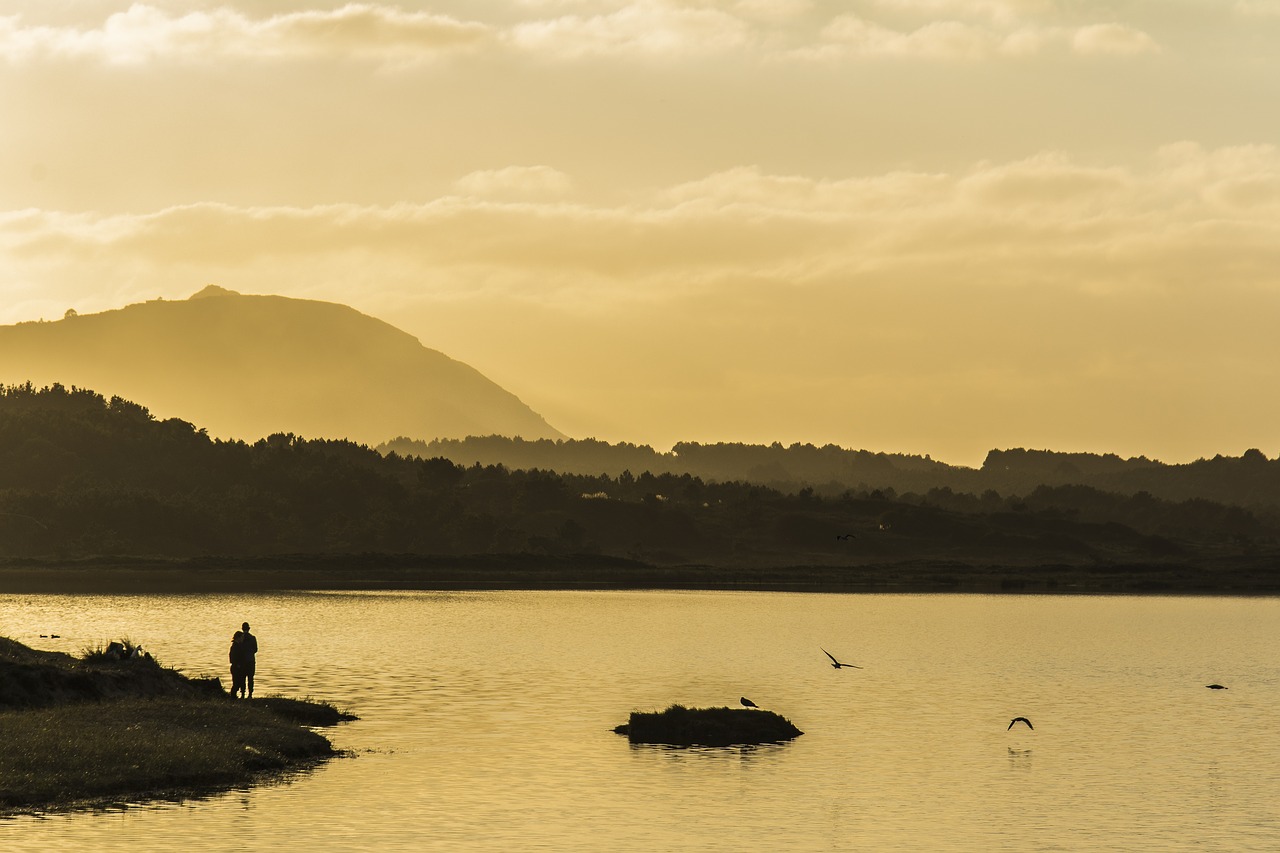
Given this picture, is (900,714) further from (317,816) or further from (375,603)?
(375,603)

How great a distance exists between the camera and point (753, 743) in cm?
6312

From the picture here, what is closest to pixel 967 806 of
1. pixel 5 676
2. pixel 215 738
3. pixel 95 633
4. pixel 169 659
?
pixel 215 738

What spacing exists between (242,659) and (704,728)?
1849cm

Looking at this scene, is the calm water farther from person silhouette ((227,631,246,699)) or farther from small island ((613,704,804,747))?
person silhouette ((227,631,246,699))

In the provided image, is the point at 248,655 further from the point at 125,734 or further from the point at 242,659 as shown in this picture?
the point at 125,734

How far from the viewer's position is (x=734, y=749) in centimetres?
6159

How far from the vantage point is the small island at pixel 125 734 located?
45.1 m

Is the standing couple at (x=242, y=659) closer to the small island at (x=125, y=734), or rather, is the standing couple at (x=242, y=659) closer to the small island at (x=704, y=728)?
the small island at (x=125, y=734)

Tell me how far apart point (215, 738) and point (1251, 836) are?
105ft

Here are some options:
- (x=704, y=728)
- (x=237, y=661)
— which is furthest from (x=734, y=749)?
(x=237, y=661)

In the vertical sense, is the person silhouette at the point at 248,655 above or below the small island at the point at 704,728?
above

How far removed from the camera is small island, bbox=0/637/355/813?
45125 mm

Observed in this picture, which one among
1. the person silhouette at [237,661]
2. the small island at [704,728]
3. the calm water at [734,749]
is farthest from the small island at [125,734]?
the small island at [704,728]

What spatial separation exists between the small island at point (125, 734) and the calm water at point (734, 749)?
1704 mm
